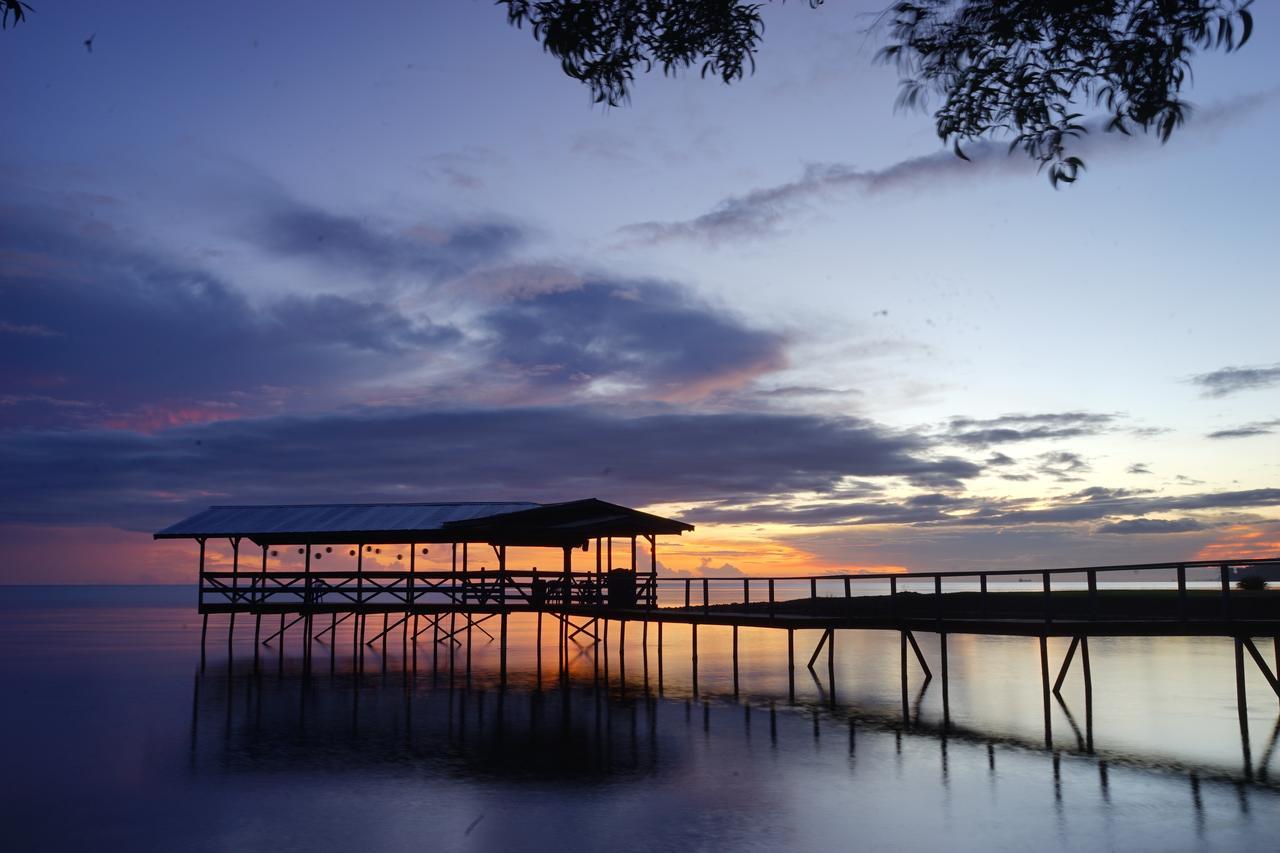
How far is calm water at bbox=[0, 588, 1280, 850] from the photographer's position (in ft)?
39.7

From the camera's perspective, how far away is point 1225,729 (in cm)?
2000

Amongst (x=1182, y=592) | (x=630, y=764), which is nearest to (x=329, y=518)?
(x=630, y=764)

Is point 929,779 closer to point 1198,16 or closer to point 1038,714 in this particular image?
point 1038,714

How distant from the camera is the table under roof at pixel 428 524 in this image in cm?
3069

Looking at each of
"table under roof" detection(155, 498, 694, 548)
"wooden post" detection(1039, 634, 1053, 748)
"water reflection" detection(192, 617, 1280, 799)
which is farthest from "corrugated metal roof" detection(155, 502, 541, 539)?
"wooden post" detection(1039, 634, 1053, 748)

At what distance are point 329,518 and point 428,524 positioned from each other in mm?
5067

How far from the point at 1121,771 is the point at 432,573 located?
73.4 feet

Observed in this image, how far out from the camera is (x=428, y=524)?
32.5 metres

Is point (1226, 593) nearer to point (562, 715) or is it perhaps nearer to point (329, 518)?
point (562, 715)

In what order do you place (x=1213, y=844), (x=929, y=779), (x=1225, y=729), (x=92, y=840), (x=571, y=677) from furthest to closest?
(x=571, y=677)
(x=1225, y=729)
(x=929, y=779)
(x=92, y=840)
(x=1213, y=844)

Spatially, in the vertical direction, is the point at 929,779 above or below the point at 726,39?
below

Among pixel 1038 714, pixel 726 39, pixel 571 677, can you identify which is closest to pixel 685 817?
pixel 726 39

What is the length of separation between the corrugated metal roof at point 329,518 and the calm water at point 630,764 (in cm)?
498

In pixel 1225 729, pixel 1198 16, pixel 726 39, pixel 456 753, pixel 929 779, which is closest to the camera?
pixel 1198 16
